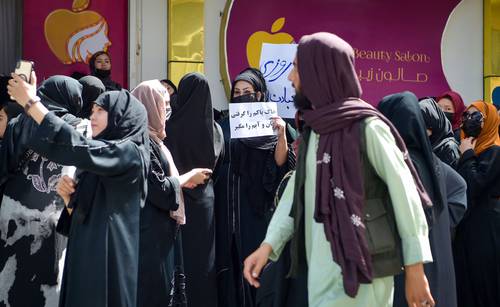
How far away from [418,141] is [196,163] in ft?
5.55

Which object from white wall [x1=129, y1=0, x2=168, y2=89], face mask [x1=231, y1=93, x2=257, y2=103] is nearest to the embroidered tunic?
face mask [x1=231, y1=93, x2=257, y2=103]

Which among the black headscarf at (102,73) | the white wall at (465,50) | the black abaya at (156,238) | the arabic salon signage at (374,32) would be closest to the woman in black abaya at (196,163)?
the black abaya at (156,238)

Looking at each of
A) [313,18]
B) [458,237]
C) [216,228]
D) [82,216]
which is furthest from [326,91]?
[313,18]

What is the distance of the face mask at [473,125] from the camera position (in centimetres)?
585

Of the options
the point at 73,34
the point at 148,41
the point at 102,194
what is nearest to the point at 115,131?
the point at 102,194

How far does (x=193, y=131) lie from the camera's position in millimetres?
5191

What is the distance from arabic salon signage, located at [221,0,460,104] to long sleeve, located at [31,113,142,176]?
4.39m

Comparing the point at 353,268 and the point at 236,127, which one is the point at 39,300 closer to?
the point at 236,127

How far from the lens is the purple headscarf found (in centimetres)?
293

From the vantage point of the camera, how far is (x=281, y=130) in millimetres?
5383

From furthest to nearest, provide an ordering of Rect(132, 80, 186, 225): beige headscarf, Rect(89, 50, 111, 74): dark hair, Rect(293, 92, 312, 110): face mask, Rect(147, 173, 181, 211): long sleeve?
Rect(89, 50, 111, 74): dark hair, Rect(132, 80, 186, 225): beige headscarf, Rect(147, 173, 181, 211): long sleeve, Rect(293, 92, 312, 110): face mask

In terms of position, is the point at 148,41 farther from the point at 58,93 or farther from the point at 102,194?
the point at 102,194

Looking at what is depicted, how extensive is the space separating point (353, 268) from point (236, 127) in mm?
2490

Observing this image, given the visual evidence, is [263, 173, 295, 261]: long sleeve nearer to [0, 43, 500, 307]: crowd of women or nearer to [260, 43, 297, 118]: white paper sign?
[0, 43, 500, 307]: crowd of women
